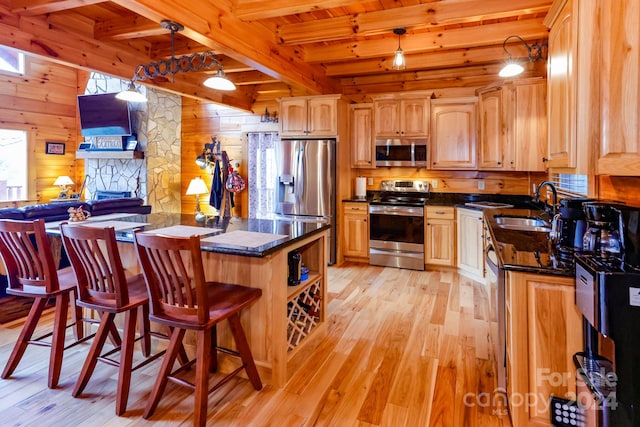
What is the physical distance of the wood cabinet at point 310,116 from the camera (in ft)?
16.4

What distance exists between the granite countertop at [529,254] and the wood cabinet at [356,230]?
2.62 meters

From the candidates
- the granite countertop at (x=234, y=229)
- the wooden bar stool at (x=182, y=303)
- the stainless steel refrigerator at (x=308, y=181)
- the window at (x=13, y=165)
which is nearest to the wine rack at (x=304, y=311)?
the granite countertop at (x=234, y=229)

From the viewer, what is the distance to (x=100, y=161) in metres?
7.25

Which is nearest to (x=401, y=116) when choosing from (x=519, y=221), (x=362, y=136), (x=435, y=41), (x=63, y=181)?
(x=362, y=136)

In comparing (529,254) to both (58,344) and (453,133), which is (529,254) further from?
(453,133)

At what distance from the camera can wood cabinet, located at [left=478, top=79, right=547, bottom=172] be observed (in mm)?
4141

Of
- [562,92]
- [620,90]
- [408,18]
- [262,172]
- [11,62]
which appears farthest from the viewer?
[11,62]

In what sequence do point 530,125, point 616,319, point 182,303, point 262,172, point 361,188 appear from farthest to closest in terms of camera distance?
point 262,172 → point 361,188 → point 530,125 → point 182,303 → point 616,319

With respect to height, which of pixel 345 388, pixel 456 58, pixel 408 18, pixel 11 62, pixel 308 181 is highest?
pixel 11 62

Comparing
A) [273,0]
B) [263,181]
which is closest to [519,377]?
[273,0]

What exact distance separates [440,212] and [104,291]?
3888 mm

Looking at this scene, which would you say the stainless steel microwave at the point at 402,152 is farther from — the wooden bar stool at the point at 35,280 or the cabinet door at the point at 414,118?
the wooden bar stool at the point at 35,280

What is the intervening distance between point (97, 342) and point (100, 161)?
620 cm

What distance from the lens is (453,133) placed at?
484cm
